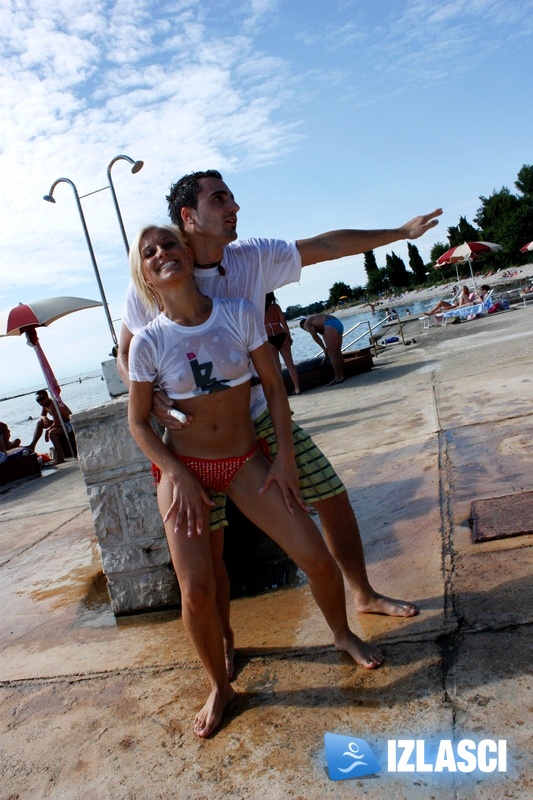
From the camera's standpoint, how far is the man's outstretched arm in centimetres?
285

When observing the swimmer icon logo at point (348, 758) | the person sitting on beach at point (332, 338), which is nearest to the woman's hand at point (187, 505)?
the swimmer icon logo at point (348, 758)

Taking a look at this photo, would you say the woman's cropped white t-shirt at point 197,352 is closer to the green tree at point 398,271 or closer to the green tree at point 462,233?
the green tree at point 462,233

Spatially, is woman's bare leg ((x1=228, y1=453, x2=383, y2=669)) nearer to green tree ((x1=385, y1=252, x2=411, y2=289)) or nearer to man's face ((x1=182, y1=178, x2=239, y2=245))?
man's face ((x1=182, y1=178, x2=239, y2=245))

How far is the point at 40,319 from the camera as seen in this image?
460 inches

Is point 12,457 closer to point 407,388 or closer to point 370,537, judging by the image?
point 407,388

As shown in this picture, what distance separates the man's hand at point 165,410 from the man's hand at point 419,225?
4.09 feet

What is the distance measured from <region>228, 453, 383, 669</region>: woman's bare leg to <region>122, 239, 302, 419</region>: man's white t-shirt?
0.34 m

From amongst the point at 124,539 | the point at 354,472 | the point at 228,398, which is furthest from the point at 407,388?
the point at 228,398

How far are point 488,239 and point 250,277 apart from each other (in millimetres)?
67233

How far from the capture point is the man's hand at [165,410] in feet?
8.17

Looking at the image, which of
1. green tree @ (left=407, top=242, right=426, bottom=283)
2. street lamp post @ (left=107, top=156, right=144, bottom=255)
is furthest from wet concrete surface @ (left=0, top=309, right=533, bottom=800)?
green tree @ (left=407, top=242, right=426, bottom=283)

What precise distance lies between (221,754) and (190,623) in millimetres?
445

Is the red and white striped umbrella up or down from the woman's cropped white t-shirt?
up

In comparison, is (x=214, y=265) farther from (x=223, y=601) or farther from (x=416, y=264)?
(x=416, y=264)
